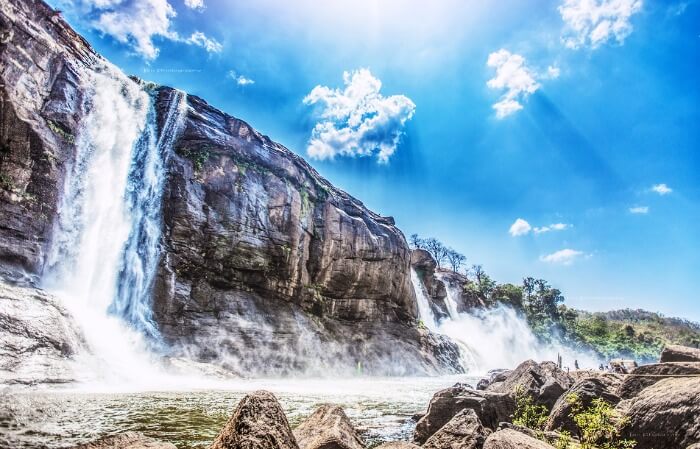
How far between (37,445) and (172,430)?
249 centimetres

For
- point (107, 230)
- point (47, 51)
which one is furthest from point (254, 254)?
point (47, 51)

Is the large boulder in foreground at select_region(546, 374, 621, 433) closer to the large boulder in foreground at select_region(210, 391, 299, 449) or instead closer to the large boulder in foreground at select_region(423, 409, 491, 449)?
the large boulder in foreground at select_region(423, 409, 491, 449)

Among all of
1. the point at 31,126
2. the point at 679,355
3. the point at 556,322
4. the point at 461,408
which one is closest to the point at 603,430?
the point at 461,408

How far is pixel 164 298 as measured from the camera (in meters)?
26.1

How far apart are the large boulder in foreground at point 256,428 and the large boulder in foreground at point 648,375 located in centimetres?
809

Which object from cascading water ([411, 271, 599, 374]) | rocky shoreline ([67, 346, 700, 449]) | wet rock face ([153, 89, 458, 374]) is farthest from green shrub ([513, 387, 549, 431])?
cascading water ([411, 271, 599, 374])

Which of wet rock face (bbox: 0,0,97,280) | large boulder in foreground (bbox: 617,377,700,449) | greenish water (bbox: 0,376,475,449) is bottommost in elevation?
greenish water (bbox: 0,376,475,449)

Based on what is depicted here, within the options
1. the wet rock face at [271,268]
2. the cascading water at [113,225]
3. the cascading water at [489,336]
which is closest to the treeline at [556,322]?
the cascading water at [489,336]

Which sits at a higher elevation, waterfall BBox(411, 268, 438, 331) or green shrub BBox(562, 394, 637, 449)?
Result: waterfall BBox(411, 268, 438, 331)

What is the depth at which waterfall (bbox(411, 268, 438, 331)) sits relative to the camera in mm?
49009

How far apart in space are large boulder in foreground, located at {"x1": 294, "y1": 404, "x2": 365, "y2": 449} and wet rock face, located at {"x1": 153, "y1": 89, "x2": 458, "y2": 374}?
1910cm

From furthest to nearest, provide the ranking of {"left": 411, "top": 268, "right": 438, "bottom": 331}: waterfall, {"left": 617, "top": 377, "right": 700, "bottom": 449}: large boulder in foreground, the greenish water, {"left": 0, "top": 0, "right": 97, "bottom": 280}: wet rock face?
{"left": 411, "top": 268, "right": 438, "bottom": 331}: waterfall < {"left": 0, "top": 0, "right": 97, "bottom": 280}: wet rock face < the greenish water < {"left": 617, "top": 377, "right": 700, "bottom": 449}: large boulder in foreground

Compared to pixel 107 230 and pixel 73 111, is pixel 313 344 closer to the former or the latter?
pixel 107 230

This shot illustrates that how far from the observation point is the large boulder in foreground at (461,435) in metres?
7.02
